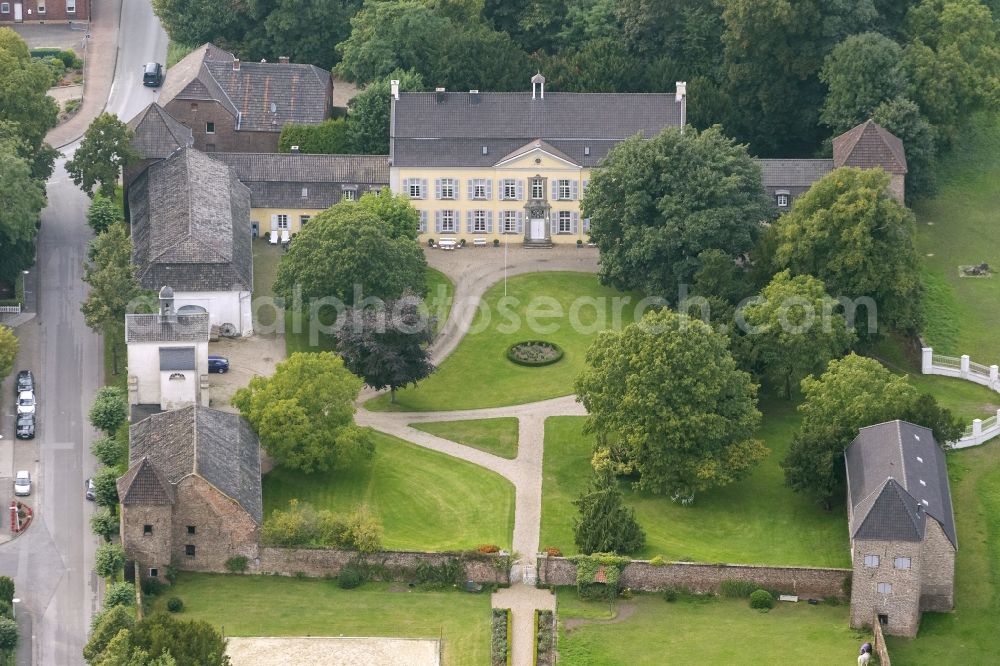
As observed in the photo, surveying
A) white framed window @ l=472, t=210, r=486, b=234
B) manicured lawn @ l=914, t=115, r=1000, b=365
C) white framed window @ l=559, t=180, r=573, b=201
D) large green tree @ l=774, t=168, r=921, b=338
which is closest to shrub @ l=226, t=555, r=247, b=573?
large green tree @ l=774, t=168, r=921, b=338

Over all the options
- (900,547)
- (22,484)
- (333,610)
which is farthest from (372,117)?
(900,547)

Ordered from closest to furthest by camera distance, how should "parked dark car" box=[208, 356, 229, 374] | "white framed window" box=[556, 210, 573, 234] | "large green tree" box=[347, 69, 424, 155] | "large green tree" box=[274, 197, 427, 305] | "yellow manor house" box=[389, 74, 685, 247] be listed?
"parked dark car" box=[208, 356, 229, 374]
"large green tree" box=[274, 197, 427, 305]
"yellow manor house" box=[389, 74, 685, 247]
"white framed window" box=[556, 210, 573, 234]
"large green tree" box=[347, 69, 424, 155]

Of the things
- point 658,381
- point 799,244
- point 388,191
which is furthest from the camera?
point 388,191

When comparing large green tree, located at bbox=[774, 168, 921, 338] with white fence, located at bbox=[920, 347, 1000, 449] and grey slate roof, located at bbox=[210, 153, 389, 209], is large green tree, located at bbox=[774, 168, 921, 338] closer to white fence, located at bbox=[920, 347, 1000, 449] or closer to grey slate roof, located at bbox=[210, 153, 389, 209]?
white fence, located at bbox=[920, 347, 1000, 449]

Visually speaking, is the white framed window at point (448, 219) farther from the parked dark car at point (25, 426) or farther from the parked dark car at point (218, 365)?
the parked dark car at point (25, 426)

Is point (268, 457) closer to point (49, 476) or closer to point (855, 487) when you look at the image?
point (49, 476)

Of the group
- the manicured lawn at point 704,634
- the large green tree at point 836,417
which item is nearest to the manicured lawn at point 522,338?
the large green tree at point 836,417

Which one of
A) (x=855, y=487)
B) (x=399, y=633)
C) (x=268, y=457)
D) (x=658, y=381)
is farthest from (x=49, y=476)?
(x=855, y=487)
